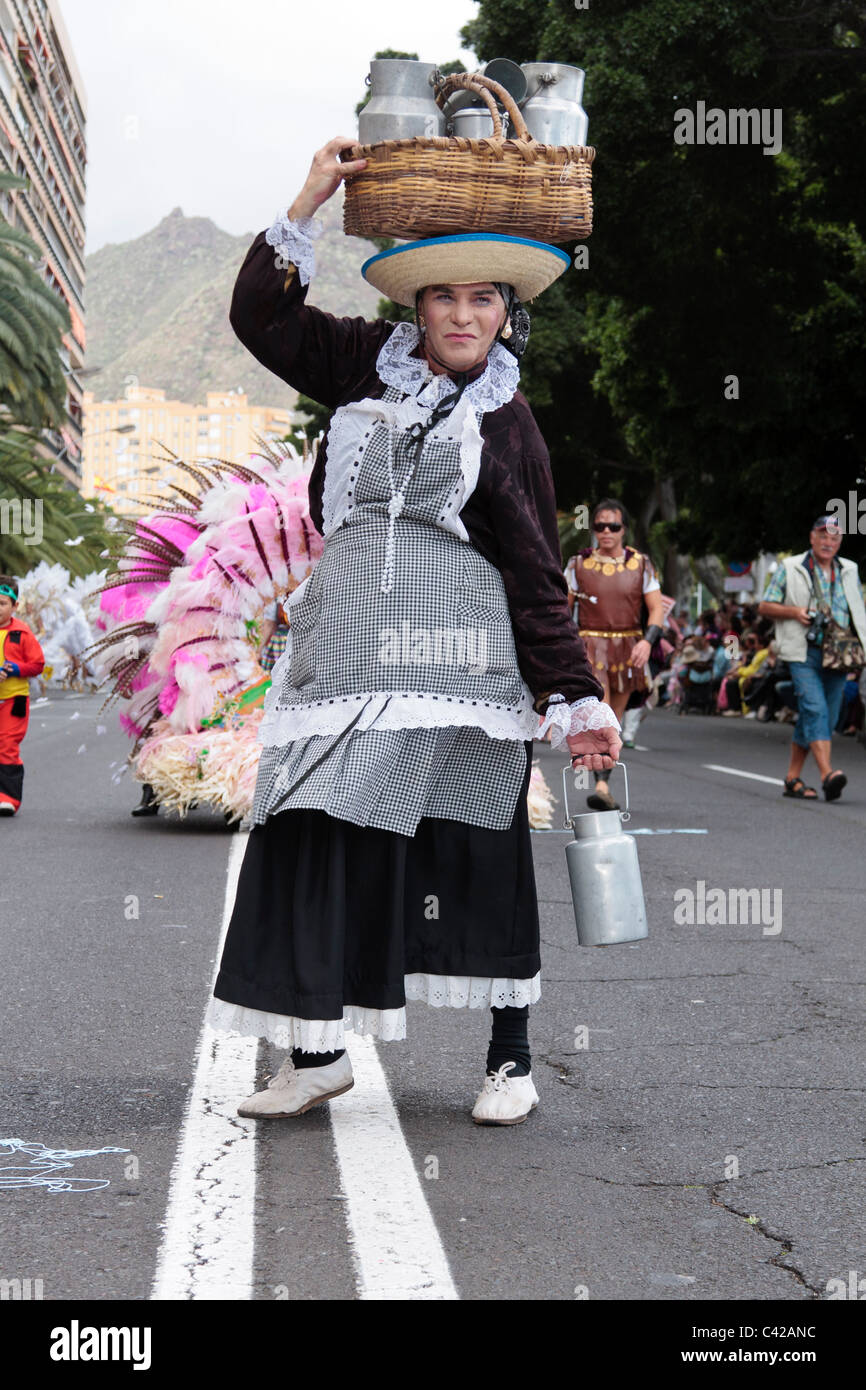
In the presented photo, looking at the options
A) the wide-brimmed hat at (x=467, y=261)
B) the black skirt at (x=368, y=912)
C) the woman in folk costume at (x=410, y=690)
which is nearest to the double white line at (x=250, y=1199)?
the woman in folk costume at (x=410, y=690)

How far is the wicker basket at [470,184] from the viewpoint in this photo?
13.5ft

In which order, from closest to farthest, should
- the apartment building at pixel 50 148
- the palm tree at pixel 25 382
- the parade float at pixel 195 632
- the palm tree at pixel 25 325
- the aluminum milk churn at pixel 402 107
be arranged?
the aluminum milk churn at pixel 402 107 < the parade float at pixel 195 632 < the palm tree at pixel 25 325 < the palm tree at pixel 25 382 < the apartment building at pixel 50 148

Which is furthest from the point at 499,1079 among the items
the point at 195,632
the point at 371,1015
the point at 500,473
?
the point at 195,632

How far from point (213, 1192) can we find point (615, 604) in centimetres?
848

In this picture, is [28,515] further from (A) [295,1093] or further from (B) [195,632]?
(A) [295,1093]

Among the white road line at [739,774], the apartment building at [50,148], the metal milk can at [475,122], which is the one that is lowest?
the white road line at [739,774]

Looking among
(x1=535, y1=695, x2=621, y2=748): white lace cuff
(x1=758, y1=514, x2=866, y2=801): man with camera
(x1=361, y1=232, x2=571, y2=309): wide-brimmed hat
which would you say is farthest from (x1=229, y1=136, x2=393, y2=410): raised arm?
(x1=758, y1=514, x2=866, y2=801): man with camera

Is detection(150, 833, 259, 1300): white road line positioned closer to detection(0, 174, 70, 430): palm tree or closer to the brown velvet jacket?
the brown velvet jacket

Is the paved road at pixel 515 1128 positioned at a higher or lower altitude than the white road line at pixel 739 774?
higher

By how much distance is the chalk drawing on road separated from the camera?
3812 millimetres

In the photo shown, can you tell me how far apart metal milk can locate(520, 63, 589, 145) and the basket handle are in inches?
2.1

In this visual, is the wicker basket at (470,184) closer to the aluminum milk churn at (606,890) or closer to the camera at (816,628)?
the aluminum milk churn at (606,890)

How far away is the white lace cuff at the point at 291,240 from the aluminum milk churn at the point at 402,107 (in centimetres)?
23
